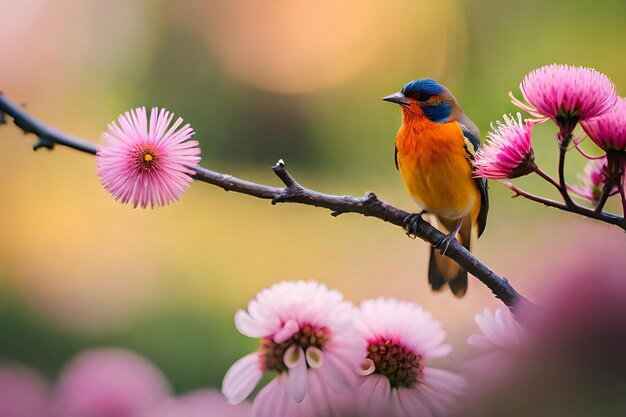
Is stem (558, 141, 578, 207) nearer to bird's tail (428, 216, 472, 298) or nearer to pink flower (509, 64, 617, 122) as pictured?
pink flower (509, 64, 617, 122)

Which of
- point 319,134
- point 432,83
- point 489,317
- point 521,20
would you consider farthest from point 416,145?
point 319,134

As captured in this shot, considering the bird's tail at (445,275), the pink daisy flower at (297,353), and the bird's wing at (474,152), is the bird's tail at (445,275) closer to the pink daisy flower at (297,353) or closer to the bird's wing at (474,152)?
the bird's wing at (474,152)

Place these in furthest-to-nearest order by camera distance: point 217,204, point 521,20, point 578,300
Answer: point 217,204
point 521,20
point 578,300

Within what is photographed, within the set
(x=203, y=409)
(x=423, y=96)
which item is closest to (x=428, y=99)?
(x=423, y=96)

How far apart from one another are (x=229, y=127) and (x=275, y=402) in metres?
0.69

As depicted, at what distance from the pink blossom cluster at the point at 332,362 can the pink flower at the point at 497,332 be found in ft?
0.05

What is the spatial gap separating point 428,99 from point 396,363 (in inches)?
6.9

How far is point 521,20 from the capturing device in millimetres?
760

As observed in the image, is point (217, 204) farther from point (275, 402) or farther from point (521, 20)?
point (275, 402)

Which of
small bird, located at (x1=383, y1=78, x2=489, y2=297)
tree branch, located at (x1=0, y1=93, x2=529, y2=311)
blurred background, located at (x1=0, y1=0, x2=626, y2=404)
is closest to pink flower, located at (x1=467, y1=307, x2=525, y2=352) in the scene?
tree branch, located at (x1=0, y1=93, x2=529, y2=311)

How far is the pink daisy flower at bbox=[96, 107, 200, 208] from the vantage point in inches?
10.3

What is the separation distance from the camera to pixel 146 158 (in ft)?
0.87

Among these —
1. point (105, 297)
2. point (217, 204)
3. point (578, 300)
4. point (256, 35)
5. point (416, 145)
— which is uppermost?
point (256, 35)

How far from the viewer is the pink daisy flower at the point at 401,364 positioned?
0.26 meters
